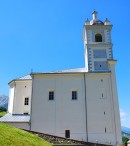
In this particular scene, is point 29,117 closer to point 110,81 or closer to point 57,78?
point 57,78

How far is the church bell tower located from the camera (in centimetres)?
3034

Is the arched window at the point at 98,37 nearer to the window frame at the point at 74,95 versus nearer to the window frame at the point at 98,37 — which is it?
the window frame at the point at 98,37

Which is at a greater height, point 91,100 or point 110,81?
point 110,81

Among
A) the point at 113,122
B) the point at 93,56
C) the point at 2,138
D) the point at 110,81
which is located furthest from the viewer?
the point at 93,56

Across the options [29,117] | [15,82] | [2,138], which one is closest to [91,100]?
[29,117]

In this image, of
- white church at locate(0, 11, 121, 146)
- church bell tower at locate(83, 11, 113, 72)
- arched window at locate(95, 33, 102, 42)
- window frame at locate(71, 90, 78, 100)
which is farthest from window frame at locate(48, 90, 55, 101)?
arched window at locate(95, 33, 102, 42)

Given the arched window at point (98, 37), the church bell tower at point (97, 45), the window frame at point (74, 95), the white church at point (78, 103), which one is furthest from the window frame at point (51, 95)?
the arched window at point (98, 37)

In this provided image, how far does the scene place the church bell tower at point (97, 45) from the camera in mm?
30344

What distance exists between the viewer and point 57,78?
29.7 meters

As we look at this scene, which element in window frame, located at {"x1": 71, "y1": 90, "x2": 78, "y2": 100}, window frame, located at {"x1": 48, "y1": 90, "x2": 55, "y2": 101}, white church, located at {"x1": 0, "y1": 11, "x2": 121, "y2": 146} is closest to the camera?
white church, located at {"x1": 0, "y1": 11, "x2": 121, "y2": 146}

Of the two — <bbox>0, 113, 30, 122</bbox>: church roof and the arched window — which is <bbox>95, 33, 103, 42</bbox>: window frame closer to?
the arched window

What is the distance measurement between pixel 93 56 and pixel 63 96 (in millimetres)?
→ 7200

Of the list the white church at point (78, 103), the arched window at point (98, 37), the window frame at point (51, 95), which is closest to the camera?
the white church at point (78, 103)

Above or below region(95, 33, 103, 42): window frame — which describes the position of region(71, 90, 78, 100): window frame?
below
